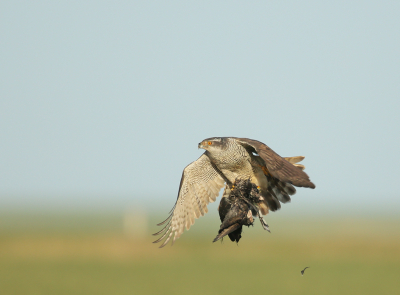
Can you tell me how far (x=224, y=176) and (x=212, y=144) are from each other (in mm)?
891

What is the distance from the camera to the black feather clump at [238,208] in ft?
26.9

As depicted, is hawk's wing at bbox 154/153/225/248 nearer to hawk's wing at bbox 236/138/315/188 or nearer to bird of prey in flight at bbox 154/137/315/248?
bird of prey in flight at bbox 154/137/315/248

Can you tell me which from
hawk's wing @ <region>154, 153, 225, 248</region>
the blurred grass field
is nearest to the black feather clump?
hawk's wing @ <region>154, 153, 225, 248</region>

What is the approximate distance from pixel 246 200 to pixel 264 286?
2698 centimetres

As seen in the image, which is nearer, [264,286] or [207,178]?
[207,178]

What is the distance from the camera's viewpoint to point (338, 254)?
47625mm

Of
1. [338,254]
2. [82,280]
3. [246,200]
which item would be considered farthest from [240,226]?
[338,254]

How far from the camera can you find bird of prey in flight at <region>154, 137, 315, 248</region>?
883 centimetres

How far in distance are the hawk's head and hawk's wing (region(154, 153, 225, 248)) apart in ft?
2.29

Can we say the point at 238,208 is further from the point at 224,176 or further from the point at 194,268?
the point at 194,268

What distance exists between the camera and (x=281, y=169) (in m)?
7.68

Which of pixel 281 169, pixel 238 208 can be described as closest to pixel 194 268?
pixel 238 208

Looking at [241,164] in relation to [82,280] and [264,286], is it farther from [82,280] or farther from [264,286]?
[82,280]

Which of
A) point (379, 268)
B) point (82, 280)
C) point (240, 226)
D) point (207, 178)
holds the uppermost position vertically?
point (207, 178)
